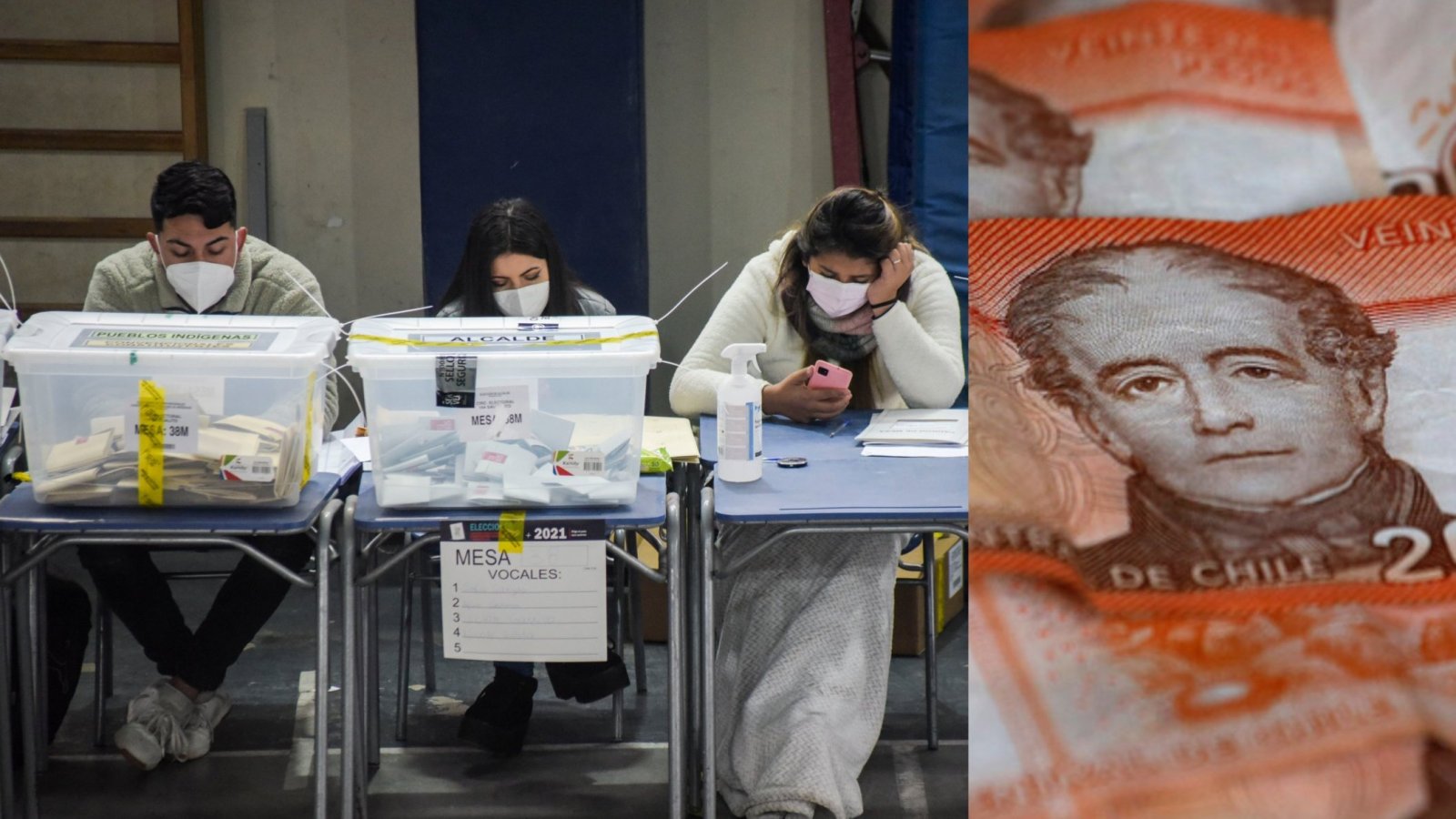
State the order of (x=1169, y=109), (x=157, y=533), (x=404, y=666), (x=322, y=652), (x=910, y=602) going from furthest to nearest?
(x=910, y=602), (x=404, y=666), (x=322, y=652), (x=157, y=533), (x=1169, y=109)

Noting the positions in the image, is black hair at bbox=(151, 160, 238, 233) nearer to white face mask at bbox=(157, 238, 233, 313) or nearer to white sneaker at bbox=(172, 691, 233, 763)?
white face mask at bbox=(157, 238, 233, 313)

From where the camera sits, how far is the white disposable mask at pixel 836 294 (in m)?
2.53

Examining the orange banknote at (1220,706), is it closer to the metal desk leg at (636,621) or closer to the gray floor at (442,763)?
the gray floor at (442,763)

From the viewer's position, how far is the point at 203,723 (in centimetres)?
264

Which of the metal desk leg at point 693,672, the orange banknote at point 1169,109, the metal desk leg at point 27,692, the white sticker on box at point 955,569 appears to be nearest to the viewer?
the orange banknote at point 1169,109

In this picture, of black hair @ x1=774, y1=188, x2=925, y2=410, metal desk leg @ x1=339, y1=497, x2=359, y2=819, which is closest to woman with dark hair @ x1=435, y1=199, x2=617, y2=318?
black hair @ x1=774, y1=188, x2=925, y2=410

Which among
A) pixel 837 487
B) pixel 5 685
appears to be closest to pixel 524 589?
pixel 837 487

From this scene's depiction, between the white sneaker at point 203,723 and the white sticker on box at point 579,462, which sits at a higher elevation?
the white sticker on box at point 579,462

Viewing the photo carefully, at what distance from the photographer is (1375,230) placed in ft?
2.88

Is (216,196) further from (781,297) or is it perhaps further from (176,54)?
(176,54)

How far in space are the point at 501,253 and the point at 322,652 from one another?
2.79 ft

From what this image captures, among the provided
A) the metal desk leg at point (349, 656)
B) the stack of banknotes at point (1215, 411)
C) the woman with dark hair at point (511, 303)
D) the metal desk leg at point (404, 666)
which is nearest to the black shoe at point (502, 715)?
the woman with dark hair at point (511, 303)

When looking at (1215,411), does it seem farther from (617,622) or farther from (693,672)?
(617,622)

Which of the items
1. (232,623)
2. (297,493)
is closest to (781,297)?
(297,493)
